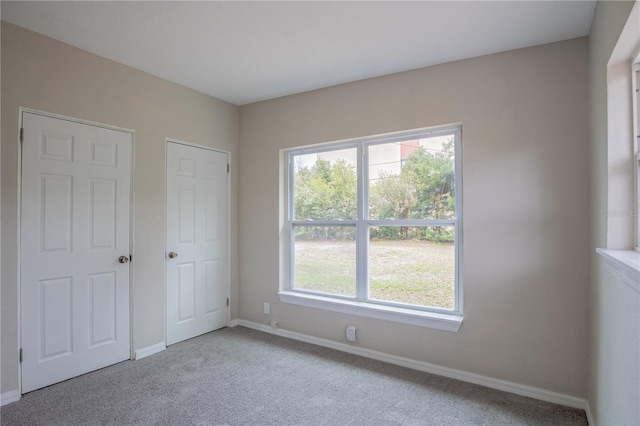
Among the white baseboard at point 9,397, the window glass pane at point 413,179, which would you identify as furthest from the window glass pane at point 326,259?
the white baseboard at point 9,397

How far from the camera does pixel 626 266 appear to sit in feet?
4.20

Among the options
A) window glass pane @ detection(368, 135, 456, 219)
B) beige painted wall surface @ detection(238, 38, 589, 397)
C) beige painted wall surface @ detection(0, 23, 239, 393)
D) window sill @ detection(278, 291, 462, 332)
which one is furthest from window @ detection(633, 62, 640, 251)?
beige painted wall surface @ detection(0, 23, 239, 393)

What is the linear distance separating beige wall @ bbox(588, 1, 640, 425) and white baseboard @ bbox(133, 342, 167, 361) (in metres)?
3.37

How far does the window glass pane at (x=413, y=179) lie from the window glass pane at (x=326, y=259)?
0.43m

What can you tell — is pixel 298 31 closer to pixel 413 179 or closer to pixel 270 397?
pixel 413 179

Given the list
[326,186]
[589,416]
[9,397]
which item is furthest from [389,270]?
[9,397]

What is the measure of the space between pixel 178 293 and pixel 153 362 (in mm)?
692

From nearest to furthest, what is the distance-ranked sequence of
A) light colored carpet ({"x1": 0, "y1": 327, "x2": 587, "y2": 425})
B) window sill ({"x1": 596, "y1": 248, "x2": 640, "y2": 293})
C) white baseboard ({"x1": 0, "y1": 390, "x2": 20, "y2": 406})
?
window sill ({"x1": 596, "y1": 248, "x2": 640, "y2": 293}), light colored carpet ({"x1": 0, "y1": 327, "x2": 587, "y2": 425}), white baseboard ({"x1": 0, "y1": 390, "x2": 20, "y2": 406})

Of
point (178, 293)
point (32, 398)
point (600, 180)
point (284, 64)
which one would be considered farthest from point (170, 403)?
point (600, 180)

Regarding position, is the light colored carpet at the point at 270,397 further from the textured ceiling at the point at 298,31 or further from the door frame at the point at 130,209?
the textured ceiling at the point at 298,31

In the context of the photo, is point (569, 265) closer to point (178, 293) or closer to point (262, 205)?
point (262, 205)

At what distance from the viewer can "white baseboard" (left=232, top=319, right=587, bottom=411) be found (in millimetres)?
2391

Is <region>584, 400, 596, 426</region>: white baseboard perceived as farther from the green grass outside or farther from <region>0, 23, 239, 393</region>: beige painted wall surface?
<region>0, 23, 239, 393</region>: beige painted wall surface

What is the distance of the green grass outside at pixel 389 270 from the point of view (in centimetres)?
295
